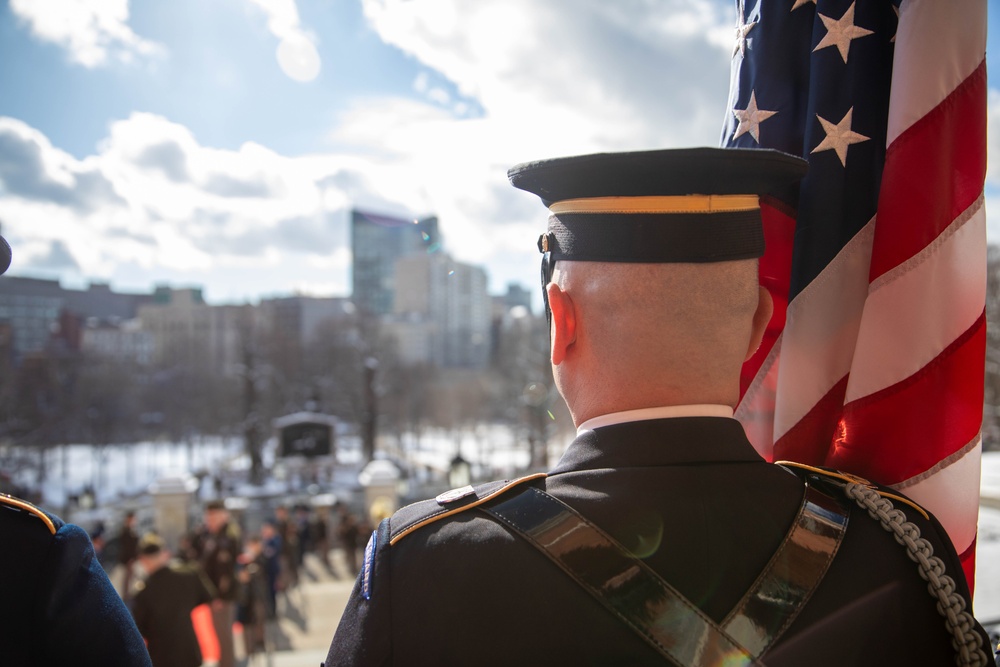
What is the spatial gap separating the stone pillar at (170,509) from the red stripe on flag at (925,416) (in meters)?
16.1

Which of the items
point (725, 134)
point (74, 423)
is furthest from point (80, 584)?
point (74, 423)

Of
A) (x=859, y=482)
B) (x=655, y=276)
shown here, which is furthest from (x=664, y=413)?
(x=859, y=482)

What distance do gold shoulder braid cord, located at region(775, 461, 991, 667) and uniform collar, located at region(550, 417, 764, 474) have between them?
1.01ft

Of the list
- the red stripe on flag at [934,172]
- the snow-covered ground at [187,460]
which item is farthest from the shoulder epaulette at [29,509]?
the snow-covered ground at [187,460]

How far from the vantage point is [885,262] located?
6.18 ft

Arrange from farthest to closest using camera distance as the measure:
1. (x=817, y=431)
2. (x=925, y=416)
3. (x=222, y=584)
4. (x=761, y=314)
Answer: (x=222, y=584), (x=817, y=431), (x=925, y=416), (x=761, y=314)

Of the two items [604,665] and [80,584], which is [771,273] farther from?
[80,584]

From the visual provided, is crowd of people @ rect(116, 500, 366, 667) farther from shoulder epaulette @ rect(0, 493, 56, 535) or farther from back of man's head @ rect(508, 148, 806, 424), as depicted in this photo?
back of man's head @ rect(508, 148, 806, 424)

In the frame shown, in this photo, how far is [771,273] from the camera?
2090 millimetres

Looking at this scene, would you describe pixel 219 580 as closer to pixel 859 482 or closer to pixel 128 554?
pixel 128 554

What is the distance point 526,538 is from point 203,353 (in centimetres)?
6922

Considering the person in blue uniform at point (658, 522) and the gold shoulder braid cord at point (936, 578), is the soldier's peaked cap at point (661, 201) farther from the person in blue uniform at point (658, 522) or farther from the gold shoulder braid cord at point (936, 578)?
the gold shoulder braid cord at point (936, 578)

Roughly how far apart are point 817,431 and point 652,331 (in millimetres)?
914

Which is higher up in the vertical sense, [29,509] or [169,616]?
[29,509]
